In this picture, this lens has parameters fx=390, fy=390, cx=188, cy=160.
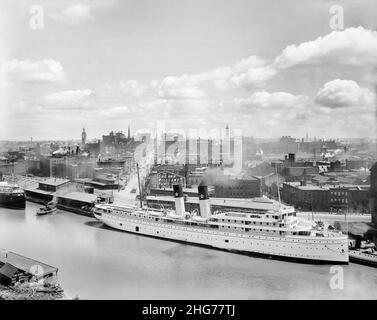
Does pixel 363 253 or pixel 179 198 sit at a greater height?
pixel 179 198

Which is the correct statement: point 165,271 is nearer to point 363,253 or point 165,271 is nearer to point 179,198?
point 179,198

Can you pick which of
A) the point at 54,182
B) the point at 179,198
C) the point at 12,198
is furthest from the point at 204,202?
the point at 54,182

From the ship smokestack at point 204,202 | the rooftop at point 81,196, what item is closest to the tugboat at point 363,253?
the ship smokestack at point 204,202

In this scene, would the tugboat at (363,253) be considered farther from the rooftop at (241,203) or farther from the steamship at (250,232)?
the rooftop at (241,203)

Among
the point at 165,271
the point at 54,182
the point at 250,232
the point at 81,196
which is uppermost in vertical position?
the point at 54,182

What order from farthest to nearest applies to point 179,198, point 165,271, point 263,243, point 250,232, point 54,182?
point 54,182 → point 179,198 → point 250,232 → point 263,243 → point 165,271

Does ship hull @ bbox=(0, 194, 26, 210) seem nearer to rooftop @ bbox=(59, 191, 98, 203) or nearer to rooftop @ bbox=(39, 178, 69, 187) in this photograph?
rooftop @ bbox=(59, 191, 98, 203)

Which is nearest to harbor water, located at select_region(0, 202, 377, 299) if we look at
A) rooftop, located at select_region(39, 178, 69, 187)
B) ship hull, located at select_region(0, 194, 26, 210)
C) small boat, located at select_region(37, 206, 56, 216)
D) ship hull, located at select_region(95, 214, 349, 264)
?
ship hull, located at select_region(95, 214, 349, 264)
